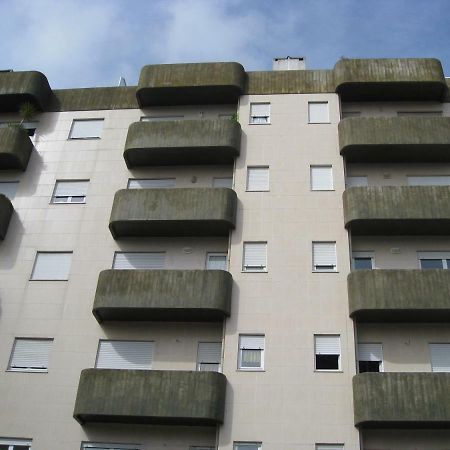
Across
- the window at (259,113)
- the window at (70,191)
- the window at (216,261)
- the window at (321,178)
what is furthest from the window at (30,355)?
the window at (259,113)

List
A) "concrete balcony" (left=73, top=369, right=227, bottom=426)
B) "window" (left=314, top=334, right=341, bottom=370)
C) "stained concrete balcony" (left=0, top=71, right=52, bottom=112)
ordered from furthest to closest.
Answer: "stained concrete balcony" (left=0, top=71, right=52, bottom=112) < "window" (left=314, top=334, right=341, bottom=370) < "concrete balcony" (left=73, top=369, right=227, bottom=426)

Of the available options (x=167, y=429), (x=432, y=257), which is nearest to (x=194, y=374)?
(x=167, y=429)

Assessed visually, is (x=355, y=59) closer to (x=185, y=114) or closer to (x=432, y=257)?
(x=185, y=114)

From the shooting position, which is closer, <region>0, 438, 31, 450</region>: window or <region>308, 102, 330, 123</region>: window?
<region>0, 438, 31, 450</region>: window

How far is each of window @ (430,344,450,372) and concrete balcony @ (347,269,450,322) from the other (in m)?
0.90

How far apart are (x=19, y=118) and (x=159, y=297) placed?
39.1 feet

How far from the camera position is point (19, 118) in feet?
87.8

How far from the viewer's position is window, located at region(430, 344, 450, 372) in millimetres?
19266

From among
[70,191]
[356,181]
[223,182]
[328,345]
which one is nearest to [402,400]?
[328,345]

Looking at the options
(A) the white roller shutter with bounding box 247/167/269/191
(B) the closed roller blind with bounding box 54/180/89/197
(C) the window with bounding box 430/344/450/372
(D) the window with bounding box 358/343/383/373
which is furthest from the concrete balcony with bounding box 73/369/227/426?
(B) the closed roller blind with bounding box 54/180/89/197

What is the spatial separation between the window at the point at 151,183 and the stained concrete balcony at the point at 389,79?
26.7 feet

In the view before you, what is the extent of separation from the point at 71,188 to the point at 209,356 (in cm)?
927

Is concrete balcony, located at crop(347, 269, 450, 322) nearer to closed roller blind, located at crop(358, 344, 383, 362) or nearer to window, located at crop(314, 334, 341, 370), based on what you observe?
closed roller blind, located at crop(358, 344, 383, 362)

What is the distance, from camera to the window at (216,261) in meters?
22.1
